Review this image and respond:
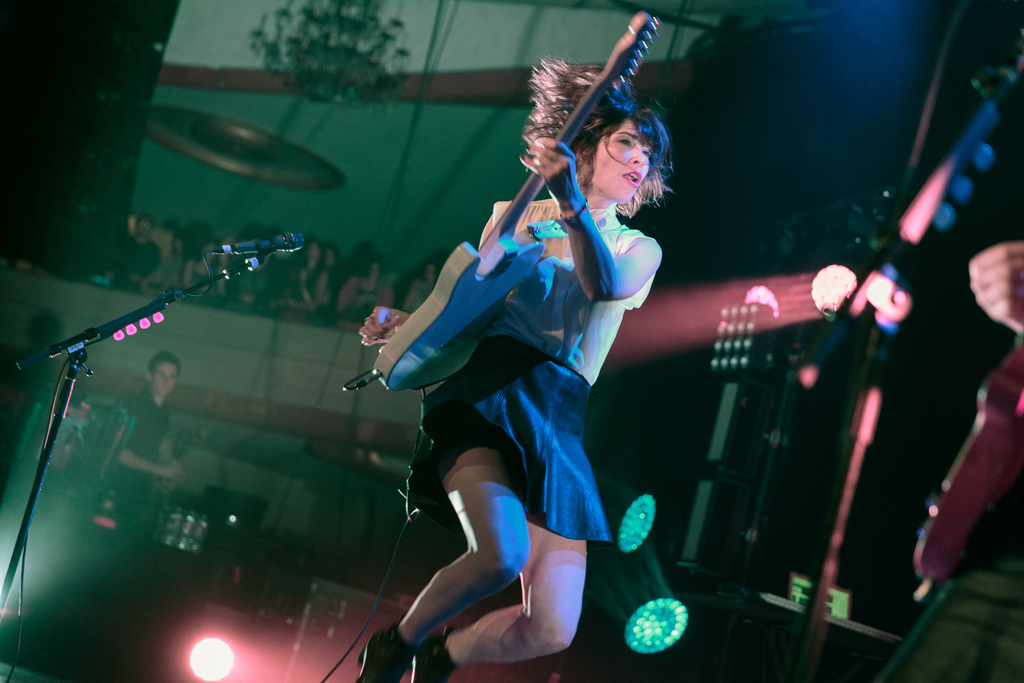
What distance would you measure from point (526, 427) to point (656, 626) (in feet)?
8.04

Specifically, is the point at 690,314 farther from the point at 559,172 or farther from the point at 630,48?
the point at 559,172

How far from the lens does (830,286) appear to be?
14.1ft

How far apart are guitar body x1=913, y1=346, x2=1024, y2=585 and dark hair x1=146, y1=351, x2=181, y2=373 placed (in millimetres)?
4637

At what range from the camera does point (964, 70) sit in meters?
3.75

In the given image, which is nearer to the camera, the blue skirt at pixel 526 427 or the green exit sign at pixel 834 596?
the blue skirt at pixel 526 427

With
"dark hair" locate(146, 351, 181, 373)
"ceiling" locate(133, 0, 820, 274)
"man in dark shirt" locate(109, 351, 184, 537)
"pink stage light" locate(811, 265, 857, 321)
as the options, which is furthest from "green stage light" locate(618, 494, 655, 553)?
"dark hair" locate(146, 351, 181, 373)

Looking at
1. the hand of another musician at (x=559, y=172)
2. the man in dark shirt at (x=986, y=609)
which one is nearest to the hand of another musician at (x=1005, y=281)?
the man in dark shirt at (x=986, y=609)

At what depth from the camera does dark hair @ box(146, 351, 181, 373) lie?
476 centimetres

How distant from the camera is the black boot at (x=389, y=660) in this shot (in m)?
1.90

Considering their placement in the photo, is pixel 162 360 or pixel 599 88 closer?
pixel 599 88

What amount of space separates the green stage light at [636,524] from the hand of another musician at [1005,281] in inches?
125

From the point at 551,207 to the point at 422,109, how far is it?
3050 millimetres

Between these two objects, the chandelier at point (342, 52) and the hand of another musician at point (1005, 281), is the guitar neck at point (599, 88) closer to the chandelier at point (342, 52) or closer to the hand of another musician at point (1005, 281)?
the hand of another musician at point (1005, 281)

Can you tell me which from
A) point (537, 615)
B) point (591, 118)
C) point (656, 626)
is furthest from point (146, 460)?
point (591, 118)
